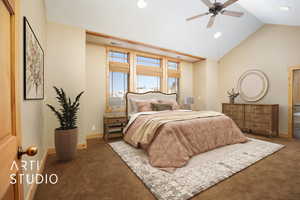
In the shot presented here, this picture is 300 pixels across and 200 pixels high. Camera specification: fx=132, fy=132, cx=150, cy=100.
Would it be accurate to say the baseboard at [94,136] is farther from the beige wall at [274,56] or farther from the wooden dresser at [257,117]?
the beige wall at [274,56]

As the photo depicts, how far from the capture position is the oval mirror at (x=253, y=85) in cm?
413

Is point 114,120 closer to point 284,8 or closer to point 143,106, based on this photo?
point 143,106

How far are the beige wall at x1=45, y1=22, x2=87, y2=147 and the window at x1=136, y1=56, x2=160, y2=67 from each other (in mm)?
1934

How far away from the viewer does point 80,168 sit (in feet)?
6.75

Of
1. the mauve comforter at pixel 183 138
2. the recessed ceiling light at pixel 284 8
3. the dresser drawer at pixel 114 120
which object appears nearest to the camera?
the mauve comforter at pixel 183 138

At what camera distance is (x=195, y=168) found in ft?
6.53

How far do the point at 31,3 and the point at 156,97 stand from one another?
3.46 m

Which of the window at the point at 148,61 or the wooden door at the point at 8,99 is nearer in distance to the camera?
the wooden door at the point at 8,99

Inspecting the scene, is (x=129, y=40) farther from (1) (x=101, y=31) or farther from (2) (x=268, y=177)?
(2) (x=268, y=177)

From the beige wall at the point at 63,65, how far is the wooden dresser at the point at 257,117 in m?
4.54

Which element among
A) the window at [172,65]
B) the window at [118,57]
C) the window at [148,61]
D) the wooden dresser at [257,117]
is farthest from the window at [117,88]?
the wooden dresser at [257,117]

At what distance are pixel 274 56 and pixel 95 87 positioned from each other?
5379 mm

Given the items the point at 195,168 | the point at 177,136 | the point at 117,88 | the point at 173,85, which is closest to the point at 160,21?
the point at 117,88

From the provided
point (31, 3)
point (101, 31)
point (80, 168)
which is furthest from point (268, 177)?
point (101, 31)
